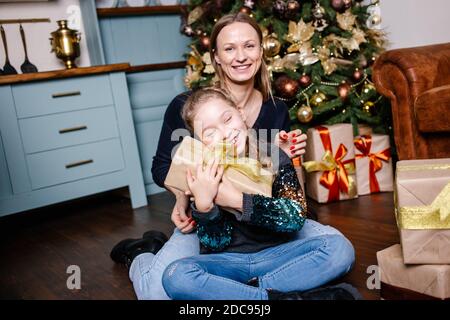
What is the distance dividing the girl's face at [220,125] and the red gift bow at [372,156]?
1.21 meters

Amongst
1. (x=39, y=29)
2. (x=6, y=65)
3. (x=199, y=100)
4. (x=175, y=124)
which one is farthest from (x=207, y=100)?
(x=39, y=29)

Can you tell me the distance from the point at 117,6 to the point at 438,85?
1.95 m

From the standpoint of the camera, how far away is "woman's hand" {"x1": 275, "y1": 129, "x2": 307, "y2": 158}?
4.12 ft

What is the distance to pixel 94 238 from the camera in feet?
6.68

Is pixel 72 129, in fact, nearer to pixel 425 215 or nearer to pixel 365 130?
pixel 365 130

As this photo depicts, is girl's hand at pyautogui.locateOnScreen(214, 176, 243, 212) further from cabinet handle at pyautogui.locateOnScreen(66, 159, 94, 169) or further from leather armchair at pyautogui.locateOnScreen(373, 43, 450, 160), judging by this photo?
cabinet handle at pyautogui.locateOnScreen(66, 159, 94, 169)

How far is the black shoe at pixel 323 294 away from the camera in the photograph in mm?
1042

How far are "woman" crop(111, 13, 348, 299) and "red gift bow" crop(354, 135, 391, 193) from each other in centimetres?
79

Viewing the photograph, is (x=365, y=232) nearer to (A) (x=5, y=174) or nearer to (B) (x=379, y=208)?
(B) (x=379, y=208)

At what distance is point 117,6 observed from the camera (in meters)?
2.88

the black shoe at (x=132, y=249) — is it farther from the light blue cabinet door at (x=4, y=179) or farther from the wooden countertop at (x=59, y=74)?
the wooden countertop at (x=59, y=74)

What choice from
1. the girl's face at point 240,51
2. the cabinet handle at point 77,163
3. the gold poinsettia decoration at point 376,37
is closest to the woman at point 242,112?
the girl's face at point 240,51

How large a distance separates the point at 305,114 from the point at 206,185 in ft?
4.12
